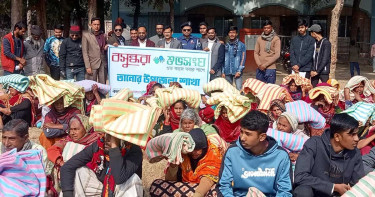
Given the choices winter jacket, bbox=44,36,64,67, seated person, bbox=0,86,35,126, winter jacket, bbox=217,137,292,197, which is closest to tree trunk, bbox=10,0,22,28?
winter jacket, bbox=44,36,64,67

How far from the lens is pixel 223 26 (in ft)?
87.1

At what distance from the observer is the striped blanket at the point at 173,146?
15.2 feet

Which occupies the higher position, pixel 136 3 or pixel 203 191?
pixel 136 3

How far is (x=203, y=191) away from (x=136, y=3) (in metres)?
21.7

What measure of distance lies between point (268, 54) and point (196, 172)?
5.26 m

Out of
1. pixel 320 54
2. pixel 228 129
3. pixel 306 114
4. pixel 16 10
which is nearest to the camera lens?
pixel 306 114

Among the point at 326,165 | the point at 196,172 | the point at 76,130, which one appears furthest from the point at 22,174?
the point at 326,165

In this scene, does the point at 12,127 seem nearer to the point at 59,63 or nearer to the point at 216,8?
the point at 59,63

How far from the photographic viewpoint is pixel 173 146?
183 inches

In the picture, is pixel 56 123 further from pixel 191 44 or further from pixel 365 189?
pixel 191 44


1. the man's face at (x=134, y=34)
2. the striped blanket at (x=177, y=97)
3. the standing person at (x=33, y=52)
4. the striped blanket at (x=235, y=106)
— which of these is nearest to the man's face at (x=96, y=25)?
the man's face at (x=134, y=34)

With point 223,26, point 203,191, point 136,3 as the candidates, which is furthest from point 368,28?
point 203,191

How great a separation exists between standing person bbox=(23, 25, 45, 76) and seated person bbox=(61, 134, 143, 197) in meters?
6.06

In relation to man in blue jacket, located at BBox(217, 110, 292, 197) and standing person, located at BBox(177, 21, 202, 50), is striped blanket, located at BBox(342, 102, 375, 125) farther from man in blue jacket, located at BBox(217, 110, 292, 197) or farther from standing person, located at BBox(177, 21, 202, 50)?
standing person, located at BBox(177, 21, 202, 50)
